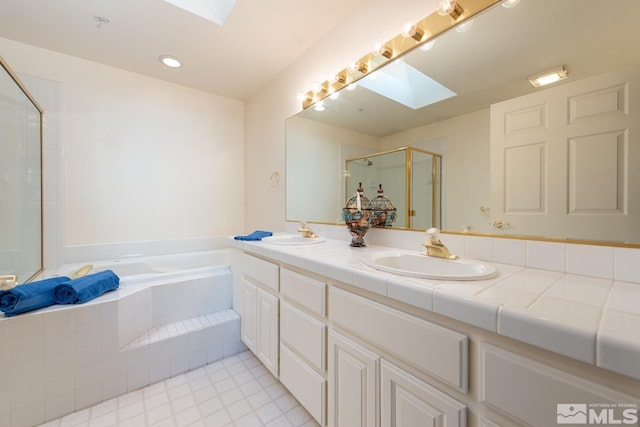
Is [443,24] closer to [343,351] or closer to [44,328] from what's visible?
[343,351]

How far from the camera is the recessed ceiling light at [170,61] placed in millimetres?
2133

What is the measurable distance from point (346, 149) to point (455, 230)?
0.90 metres

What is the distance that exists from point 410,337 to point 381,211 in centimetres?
83

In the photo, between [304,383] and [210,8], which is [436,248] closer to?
[304,383]

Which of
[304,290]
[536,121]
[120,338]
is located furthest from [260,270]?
[536,121]

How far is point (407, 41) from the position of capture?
50.0 inches

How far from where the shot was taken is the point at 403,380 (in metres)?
0.76

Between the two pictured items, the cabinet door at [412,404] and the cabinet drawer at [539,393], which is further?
the cabinet door at [412,404]

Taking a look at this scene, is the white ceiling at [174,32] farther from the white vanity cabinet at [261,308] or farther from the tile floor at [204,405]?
the tile floor at [204,405]

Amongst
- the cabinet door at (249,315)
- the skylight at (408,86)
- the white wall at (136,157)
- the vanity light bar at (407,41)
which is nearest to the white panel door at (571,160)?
the skylight at (408,86)

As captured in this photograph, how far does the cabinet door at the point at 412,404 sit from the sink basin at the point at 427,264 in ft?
1.03

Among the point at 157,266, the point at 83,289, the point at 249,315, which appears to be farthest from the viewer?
the point at 157,266

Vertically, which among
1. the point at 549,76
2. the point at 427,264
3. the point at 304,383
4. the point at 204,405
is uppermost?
the point at 549,76

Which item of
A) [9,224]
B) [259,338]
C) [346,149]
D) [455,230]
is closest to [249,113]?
[346,149]
